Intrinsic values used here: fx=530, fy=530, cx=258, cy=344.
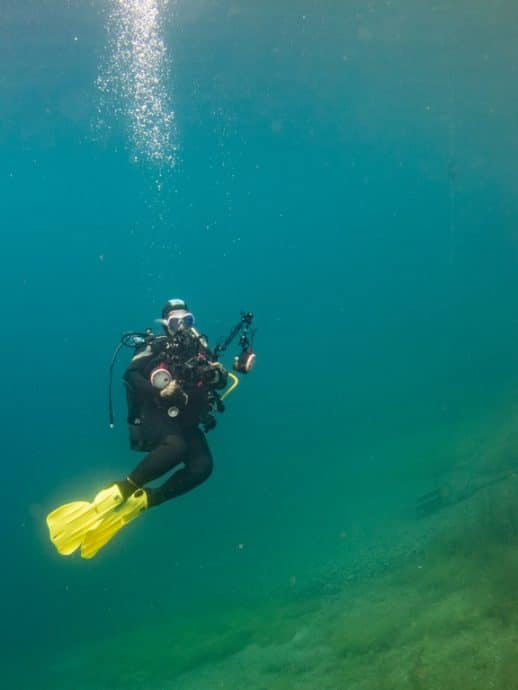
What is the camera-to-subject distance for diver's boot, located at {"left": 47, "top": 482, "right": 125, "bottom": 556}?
5.05 meters

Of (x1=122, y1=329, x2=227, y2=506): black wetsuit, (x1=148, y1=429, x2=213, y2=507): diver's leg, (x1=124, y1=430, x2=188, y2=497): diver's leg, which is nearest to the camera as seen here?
(x1=124, y1=430, x2=188, y2=497): diver's leg

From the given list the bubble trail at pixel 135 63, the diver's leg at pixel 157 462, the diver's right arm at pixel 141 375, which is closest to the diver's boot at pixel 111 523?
the diver's leg at pixel 157 462

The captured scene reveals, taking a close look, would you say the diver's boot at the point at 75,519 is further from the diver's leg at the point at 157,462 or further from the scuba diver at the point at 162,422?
the diver's leg at the point at 157,462

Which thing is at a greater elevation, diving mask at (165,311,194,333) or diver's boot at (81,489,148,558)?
diving mask at (165,311,194,333)

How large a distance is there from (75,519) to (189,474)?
123 cm

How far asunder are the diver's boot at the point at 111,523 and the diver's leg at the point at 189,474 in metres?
0.14

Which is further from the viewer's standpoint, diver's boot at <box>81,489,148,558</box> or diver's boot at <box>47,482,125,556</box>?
diver's boot at <box>81,489,148,558</box>

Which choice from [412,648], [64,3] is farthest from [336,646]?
[64,3]

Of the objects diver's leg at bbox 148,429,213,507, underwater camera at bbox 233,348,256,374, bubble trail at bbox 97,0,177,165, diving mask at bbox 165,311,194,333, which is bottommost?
diver's leg at bbox 148,429,213,507

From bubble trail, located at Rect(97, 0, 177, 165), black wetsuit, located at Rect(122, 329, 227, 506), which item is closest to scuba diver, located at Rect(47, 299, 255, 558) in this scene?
black wetsuit, located at Rect(122, 329, 227, 506)

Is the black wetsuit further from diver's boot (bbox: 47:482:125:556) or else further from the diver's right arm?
diver's boot (bbox: 47:482:125:556)

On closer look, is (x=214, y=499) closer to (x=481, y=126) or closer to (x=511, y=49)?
(x=511, y=49)

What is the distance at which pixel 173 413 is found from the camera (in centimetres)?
556

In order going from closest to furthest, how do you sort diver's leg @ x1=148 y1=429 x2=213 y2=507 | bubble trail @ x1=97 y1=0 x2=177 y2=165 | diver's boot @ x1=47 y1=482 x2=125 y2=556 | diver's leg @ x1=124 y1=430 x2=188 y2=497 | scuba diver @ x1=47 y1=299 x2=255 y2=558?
1. diver's boot @ x1=47 y1=482 x2=125 y2=556
2. scuba diver @ x1=47 y1=299 x2=255 y2=558
3. diver's leg @ x1=124 y1=430 x2=188 y2=497
4. diver's leg @ x1=148 y1=429 x2=213 y2=507
5. bubble trail @ x1=97 y1=0 x2=177 y2=165
